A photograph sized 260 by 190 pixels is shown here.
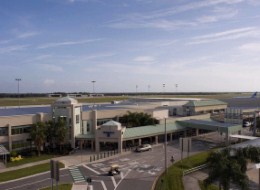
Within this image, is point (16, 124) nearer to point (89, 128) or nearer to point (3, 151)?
point (3, 151)

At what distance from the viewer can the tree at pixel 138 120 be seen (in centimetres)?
7506

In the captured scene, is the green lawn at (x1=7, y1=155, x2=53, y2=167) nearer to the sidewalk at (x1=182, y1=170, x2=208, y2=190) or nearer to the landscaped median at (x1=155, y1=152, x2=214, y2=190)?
the landscaped median at (x1=155, y1=152, x2=214, y2=190)

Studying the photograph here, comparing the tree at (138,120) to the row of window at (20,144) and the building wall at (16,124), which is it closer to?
the building wall at (16,124)

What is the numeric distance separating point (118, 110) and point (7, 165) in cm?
3204

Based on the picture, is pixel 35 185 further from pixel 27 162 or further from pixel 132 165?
pixel 132 165

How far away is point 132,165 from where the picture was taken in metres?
52.2

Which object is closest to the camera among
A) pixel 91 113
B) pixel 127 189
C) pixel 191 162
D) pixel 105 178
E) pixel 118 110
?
pixel 127 189

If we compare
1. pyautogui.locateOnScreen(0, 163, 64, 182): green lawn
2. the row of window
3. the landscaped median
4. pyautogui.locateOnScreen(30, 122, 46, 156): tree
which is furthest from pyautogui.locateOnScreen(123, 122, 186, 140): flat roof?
the row of window

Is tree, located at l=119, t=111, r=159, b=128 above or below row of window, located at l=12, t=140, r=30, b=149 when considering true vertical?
above

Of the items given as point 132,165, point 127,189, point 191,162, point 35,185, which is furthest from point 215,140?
point 35,185

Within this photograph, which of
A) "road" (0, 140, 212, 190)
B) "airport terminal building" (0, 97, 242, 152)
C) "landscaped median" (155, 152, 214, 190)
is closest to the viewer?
"landscaped median" (155, 152, 214, 190)

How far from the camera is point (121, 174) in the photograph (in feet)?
154

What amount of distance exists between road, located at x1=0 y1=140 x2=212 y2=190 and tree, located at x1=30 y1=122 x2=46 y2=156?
11.3m

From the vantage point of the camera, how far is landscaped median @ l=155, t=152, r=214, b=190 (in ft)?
130
